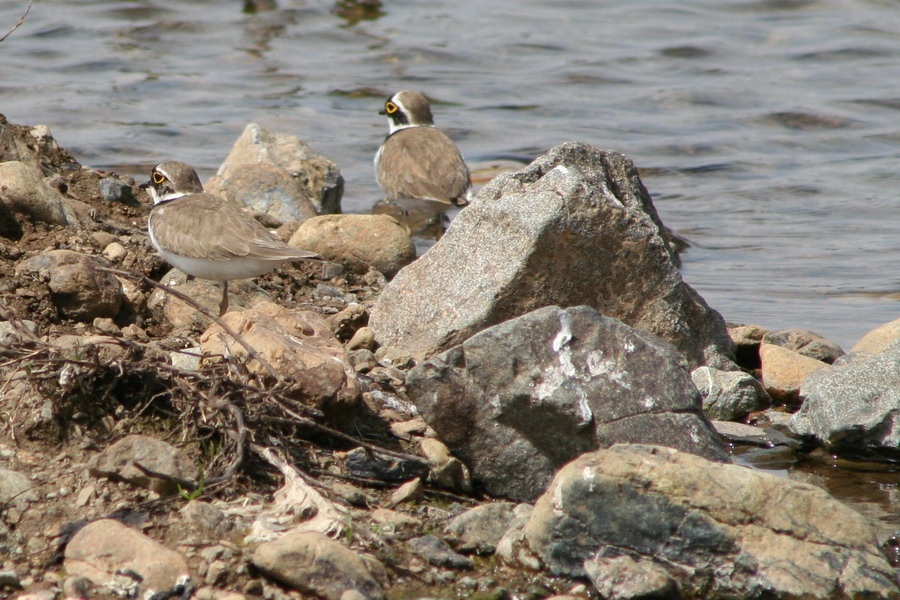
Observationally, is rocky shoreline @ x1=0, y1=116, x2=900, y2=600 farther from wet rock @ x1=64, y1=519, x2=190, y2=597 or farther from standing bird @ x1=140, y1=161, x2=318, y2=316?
standing bird @ x1=140, y1=161, x2=318, y2=316

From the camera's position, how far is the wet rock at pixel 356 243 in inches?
363

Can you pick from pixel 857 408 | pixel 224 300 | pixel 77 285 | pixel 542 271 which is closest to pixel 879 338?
pixel 857 408

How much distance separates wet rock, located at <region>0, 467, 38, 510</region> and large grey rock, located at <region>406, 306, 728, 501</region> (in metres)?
1.70

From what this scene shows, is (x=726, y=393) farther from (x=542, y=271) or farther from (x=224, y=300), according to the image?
(x=224, y=300)

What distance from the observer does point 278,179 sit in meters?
11.0

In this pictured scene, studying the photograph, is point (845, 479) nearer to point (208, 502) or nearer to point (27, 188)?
point (208, 502)

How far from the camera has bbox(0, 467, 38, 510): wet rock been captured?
4.71 metres

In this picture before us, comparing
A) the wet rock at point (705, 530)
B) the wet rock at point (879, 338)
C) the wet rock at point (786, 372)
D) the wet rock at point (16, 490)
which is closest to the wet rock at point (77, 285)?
the wet rock at point (16, 490)

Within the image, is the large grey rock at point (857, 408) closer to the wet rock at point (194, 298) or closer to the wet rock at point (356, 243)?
the wet rock at point (194, 298)

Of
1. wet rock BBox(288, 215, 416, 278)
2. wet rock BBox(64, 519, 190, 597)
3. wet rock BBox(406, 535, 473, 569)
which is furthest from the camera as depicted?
wet rock BBox(288, 215, 416, 278)

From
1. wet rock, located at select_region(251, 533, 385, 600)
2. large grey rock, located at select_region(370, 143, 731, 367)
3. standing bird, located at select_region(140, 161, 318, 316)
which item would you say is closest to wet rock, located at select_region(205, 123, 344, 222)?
standing bird, located at select_region(140, 161, 318, 316)

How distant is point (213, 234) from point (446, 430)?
266 cm

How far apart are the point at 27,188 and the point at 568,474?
4.78 metres

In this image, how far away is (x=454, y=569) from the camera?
468 centimetres
